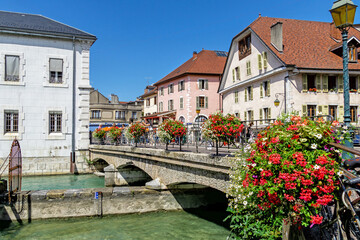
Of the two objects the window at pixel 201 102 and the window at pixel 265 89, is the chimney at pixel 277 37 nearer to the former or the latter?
the window at pixel 265 89

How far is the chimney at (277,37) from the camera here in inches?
953

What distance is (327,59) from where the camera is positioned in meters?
23.9

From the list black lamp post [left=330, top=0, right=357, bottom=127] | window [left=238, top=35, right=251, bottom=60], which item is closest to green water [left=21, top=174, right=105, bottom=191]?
black lamp post [left=330, top=0, right=357, bottom=127]

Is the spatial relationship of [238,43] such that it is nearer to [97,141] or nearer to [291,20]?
[291,20]

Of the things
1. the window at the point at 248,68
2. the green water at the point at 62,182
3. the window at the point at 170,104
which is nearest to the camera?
the green water at the point at 62,182

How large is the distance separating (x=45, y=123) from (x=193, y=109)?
20167 mm

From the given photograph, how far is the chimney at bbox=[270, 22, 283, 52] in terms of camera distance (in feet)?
79.4

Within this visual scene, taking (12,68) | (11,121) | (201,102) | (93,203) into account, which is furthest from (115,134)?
(201,102)

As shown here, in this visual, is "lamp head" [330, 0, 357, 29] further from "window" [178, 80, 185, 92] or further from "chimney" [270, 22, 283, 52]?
"window" [178, 80, 185, 92]

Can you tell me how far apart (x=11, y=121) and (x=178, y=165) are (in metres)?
15.8

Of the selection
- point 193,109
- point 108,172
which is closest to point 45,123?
point 108,172

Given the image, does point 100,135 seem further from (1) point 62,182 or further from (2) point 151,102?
(2) point 151,102

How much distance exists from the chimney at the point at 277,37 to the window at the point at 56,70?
16.1 meters

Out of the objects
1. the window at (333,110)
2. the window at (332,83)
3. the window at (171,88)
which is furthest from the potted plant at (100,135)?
the window at (171,88)
